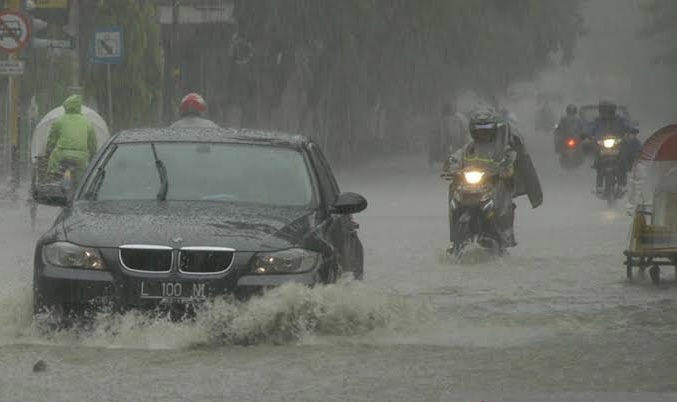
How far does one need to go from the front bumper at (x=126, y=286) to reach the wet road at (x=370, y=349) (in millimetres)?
81

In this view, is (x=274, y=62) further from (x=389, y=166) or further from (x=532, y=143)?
(x=532, y=143)

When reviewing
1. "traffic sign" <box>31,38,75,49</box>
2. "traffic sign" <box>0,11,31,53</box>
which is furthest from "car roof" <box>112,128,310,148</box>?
"traffic sign" <box>31,38,75,49</box>

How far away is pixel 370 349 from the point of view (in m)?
11.2

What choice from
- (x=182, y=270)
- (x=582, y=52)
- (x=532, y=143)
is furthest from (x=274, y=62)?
(x=582, y=52)

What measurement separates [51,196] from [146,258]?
1.44 metres

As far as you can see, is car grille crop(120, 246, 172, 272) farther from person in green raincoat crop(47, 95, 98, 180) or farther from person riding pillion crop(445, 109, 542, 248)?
person in green raincoat crop(47, 95, 98, 180)

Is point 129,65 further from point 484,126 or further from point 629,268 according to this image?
point 629,268

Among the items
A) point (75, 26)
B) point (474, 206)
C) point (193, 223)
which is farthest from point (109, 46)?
point (193, 223)

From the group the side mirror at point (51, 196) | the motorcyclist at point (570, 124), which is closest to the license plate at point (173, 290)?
the side mirror at point (51, 196)

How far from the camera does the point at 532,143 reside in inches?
3401

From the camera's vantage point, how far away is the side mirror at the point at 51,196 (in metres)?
12.4

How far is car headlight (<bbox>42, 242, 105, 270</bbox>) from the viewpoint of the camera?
11.2m

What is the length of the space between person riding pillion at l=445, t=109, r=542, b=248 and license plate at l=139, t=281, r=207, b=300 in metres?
8.99

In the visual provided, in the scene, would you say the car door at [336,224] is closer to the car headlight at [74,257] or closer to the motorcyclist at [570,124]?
the car headlight at [74,257]
